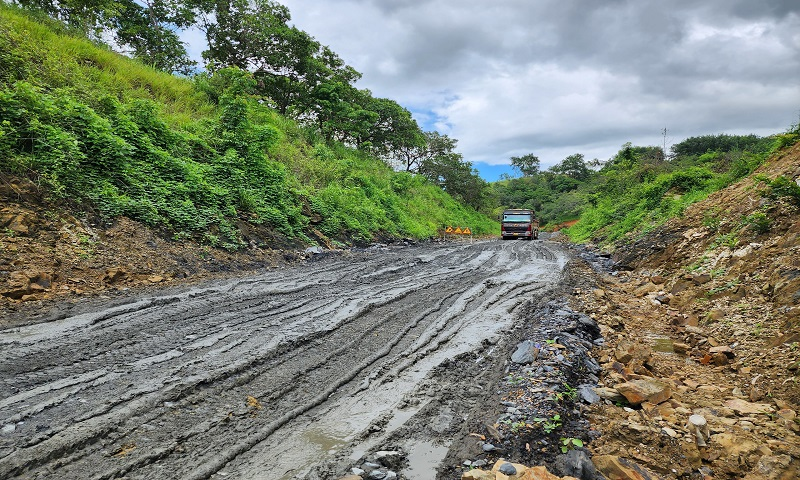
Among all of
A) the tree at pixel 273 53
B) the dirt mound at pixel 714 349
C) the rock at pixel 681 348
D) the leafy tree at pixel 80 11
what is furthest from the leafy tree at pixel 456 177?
the rock at pixel 681 348

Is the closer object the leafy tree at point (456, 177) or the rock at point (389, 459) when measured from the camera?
the rock at point (389, 459)

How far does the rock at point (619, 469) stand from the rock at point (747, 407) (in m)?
1.46

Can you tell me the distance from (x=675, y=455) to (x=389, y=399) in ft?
7.30

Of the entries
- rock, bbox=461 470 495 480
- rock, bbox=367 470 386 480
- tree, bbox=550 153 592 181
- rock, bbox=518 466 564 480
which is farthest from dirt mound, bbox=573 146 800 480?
tree, bbox=550 153 592 181

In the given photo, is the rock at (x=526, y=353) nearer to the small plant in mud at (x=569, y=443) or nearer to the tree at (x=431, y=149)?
the small plant in mud at (x=569, y=443)

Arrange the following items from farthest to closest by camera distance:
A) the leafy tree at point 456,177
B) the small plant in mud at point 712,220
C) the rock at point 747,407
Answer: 1. the leafy tree at point 456,177
2. the small plant in mud at point 712,220
3. the rock at point 747,407

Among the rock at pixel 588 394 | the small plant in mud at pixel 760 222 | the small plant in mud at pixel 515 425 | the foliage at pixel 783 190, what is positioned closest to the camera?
the small plant in mud at pixel 515 425

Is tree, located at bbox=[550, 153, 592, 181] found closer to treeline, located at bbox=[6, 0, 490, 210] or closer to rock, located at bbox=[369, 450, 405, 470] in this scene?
treeline, located at bbox=[6, 0, 490, 210]

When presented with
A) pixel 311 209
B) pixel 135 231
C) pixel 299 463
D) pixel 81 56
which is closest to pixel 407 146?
pixel 311 209

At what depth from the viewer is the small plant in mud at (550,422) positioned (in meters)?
2.90

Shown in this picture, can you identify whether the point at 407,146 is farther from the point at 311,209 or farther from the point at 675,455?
the point at 675,455

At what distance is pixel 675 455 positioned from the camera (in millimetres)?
2725

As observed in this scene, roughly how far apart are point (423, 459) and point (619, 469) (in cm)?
126

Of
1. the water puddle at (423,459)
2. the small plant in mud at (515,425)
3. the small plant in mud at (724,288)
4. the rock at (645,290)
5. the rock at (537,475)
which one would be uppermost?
the small plant in mud at (724,288)
